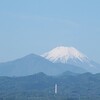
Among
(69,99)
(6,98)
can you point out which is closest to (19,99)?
(6,98)

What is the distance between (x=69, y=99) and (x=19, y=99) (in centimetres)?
1912

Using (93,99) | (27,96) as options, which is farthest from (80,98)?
(27,96)

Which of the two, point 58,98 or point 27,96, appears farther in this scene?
point 27,96

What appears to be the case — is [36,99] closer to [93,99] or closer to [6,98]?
[6,98]

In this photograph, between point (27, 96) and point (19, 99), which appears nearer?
point (19, 99)

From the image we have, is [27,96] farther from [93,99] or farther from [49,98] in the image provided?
[93,99]

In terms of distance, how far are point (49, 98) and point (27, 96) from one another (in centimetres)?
1347

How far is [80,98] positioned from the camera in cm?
18562

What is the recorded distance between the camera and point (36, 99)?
6801 inches

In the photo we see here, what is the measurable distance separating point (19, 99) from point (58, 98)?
1495cm

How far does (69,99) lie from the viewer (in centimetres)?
17550

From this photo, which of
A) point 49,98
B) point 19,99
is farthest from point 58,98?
point 19,99

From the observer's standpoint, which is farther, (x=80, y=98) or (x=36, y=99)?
(x=80, y=98)

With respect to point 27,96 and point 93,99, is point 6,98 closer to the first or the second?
point 27,96
